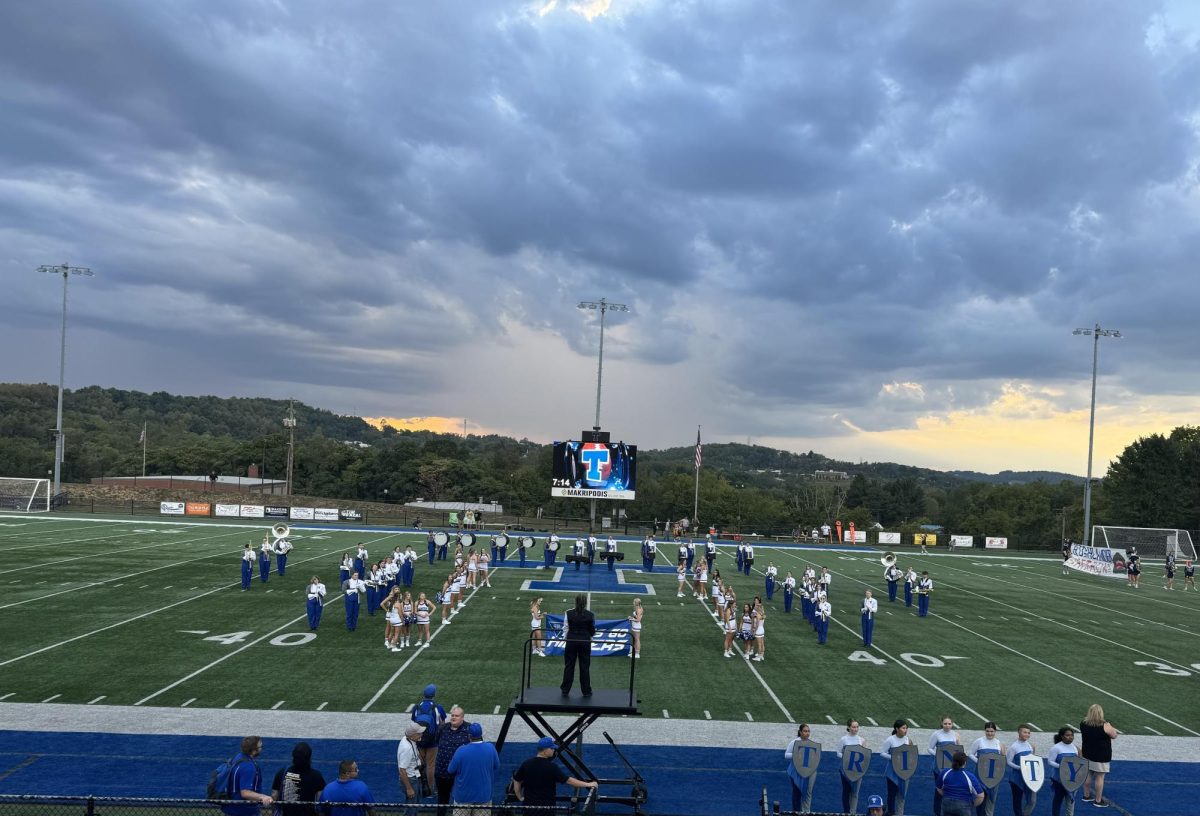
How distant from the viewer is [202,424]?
16575cm

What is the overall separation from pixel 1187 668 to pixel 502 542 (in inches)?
905

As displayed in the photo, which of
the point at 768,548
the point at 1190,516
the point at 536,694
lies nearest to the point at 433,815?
the point at 536,694

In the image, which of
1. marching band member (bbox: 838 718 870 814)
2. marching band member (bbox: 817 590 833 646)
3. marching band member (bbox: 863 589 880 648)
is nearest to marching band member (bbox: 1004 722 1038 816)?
marching band member (bbox: 838 718 870 814)

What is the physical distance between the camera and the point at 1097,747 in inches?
407

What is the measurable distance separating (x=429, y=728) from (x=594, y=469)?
101ft

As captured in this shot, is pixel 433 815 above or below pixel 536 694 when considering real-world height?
below

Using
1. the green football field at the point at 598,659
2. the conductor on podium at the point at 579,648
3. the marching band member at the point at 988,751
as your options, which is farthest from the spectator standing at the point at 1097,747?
the conductor on podium at the point at 579,648

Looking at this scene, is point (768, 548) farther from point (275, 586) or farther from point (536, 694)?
point (536, 694)

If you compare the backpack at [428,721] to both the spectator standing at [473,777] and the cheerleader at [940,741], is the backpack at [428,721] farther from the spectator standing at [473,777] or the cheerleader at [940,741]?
the cheerleader at [940,741]

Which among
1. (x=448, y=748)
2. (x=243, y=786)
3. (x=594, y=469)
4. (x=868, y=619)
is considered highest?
(x=594, y=469)

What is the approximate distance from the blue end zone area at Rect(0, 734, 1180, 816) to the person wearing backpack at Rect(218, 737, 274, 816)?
A: 261 cm

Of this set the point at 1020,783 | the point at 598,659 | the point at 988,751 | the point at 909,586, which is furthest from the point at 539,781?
the point at 909,586

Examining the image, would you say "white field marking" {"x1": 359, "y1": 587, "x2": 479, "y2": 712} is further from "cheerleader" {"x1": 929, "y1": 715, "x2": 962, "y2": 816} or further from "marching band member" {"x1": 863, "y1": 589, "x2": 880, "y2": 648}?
"marching band member" {"x1": 863, "y1": 589, "x2": 880, "y2": 648}

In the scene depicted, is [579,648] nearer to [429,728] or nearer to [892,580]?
[429,728]
